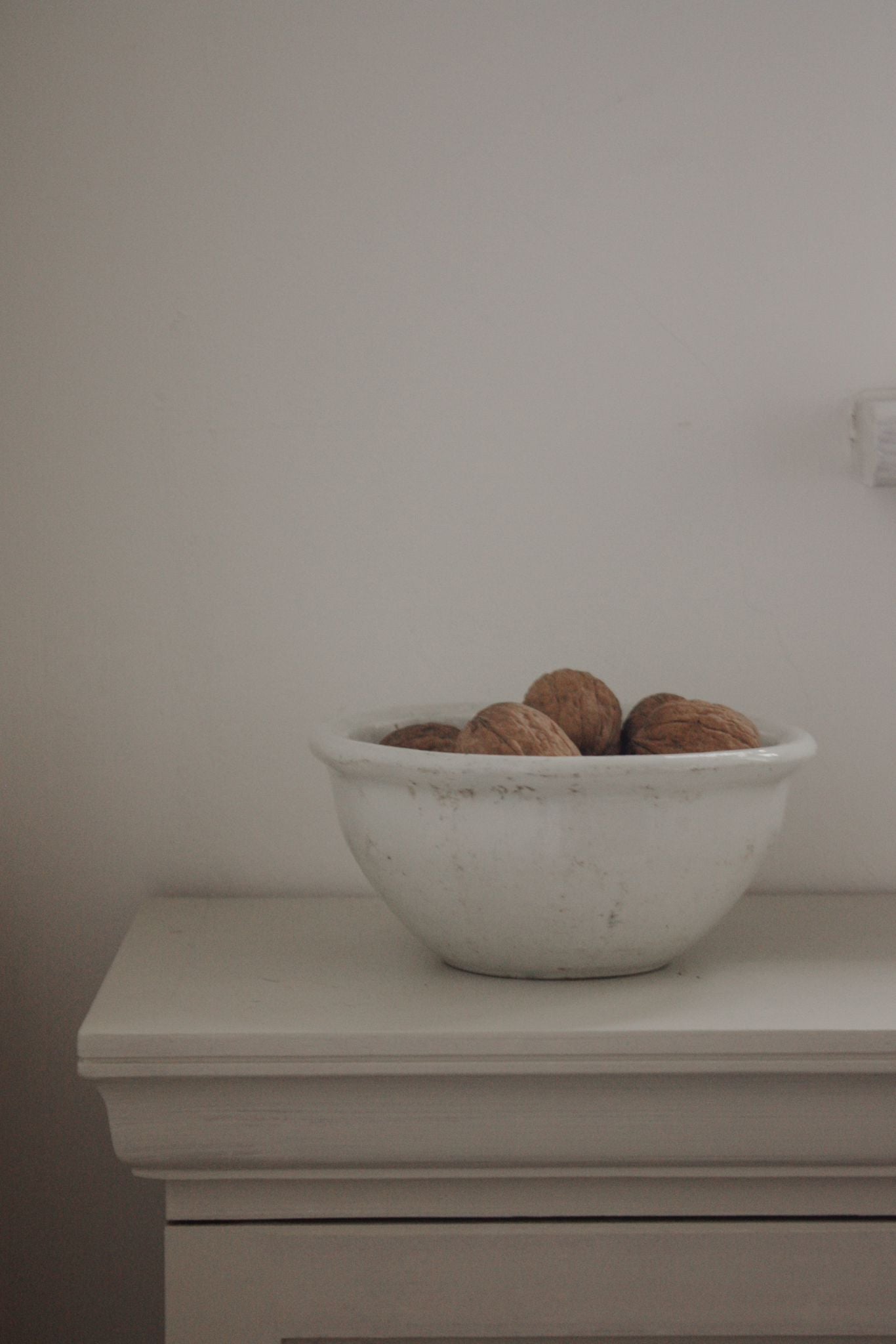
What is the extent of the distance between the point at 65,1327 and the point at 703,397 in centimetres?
90

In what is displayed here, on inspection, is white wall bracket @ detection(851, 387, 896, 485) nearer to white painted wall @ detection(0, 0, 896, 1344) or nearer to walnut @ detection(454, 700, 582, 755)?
white painted wall @ detection(0, 0, 896, 1344)

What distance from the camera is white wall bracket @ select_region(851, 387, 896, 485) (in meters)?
0.90

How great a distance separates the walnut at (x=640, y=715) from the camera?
0.78m

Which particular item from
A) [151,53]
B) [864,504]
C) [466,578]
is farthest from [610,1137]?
[151,53]

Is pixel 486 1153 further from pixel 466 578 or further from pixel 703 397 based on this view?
pixel 703 397

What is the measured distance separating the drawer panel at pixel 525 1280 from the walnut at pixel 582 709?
277 mm

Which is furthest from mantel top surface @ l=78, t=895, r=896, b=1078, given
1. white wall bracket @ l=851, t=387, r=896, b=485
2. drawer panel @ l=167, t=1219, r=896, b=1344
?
white wall bracket @ l=851, t=387, r=896, b=485

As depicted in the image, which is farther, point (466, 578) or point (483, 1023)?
point (466, 578)

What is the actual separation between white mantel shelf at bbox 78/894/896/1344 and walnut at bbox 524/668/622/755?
0.16 m

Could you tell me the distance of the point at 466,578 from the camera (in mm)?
971

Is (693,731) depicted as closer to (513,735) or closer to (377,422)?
(513,735)

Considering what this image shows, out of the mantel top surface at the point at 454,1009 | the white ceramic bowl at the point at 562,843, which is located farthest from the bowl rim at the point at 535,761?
the mantel top surface at the point at 454,1009

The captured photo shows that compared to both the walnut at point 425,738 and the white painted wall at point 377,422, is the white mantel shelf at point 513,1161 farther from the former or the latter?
the white painted wall at point 377,422

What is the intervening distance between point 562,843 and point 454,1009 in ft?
0.37
